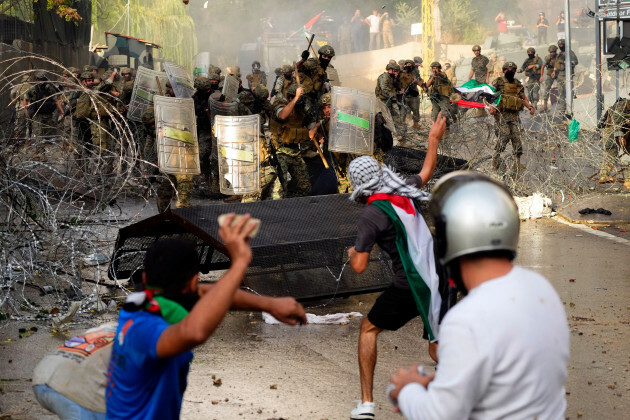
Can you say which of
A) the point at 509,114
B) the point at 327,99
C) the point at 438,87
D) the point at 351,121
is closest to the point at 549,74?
the point at 438,87

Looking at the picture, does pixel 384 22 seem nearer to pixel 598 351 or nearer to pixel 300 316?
pixel 598 351

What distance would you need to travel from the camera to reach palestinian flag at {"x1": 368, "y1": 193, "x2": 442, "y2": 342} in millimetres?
4742

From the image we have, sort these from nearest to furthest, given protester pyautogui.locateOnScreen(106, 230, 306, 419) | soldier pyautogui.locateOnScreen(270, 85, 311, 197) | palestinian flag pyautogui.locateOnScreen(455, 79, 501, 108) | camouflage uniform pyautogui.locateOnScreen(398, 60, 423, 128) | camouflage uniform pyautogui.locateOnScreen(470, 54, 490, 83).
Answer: protester pyautogui.locateOnScreen(106, 230, 306, 419), soldier pyautogui.locateOnScreen(270, 85, 311, 197), palestinian flag pyautogui.locateOnScreen(455, 79, 501, 108), camouflage uniform pyautogui.locateOnScreen(398, 60, 423, 128), camouflage uniform pyautogui.locateOnScreen(470, 54, 490, 83)

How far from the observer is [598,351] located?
6.05m

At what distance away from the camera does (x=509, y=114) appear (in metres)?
15.1

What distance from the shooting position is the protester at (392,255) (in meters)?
4.75

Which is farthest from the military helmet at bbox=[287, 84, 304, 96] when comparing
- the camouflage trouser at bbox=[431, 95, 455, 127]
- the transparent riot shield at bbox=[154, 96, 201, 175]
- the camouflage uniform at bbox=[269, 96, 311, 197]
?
the camouflage trouser at bbox=[431, 95, 455, 127]

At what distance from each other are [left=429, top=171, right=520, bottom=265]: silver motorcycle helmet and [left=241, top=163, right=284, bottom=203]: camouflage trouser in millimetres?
10323

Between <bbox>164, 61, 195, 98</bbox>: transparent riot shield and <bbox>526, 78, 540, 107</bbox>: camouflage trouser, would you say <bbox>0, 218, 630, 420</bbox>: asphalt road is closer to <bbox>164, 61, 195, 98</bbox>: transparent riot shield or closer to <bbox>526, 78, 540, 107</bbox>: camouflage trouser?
<bbox>164, 61, 195, 98</bbox>: transparent riot shield

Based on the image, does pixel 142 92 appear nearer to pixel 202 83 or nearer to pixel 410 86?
pixel 202 83

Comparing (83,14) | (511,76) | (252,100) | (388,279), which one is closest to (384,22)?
(83,14)

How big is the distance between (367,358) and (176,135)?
19.9 feet

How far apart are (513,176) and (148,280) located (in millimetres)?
10959

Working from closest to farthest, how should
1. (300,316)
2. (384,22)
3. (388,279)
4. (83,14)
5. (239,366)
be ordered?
1. (300,316)
2. (239,366)
3. (388,279)
4. (83,14)
5. (384,22)
